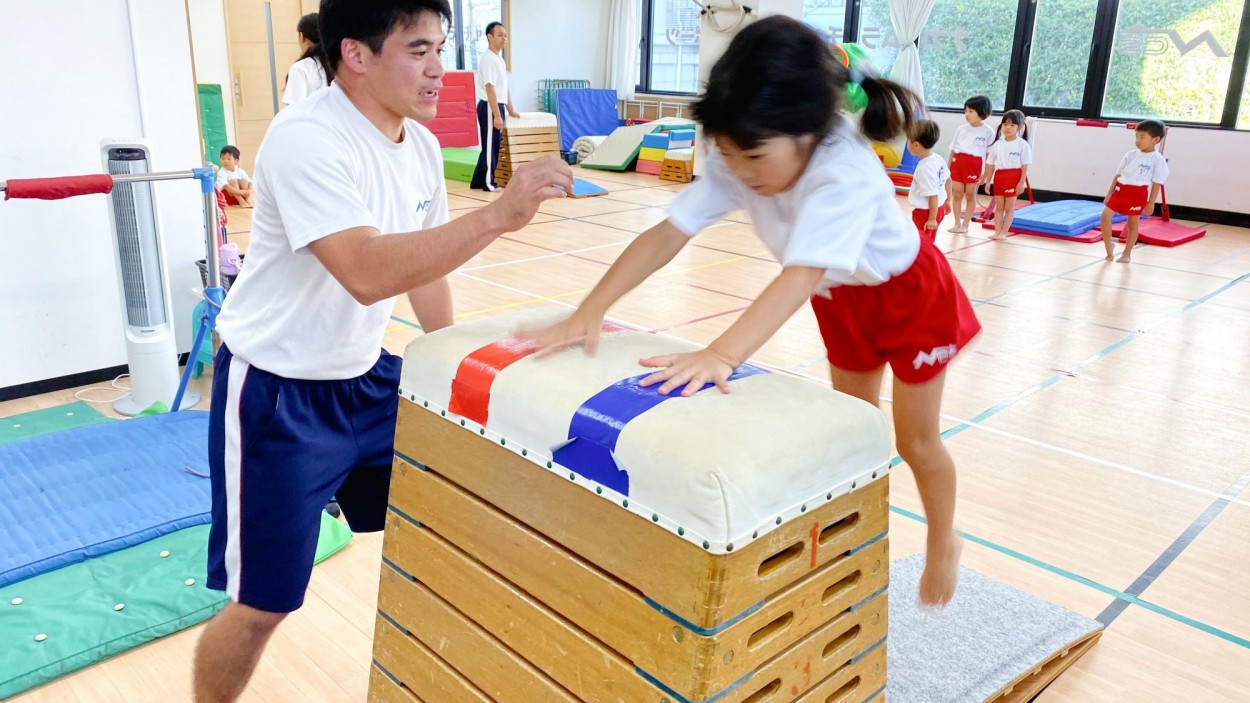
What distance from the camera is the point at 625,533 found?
114 centimetres

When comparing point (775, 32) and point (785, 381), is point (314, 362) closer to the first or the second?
point (785, 381)

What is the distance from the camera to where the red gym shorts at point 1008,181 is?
7.47 meters

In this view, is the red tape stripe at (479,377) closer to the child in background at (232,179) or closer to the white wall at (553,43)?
the child in background at (232,179)

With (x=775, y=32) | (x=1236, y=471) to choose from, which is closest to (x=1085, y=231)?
(x=1236, y=471)

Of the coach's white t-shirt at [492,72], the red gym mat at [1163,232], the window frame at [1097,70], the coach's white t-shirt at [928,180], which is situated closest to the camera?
the coach's white t-shirt at [928,180]

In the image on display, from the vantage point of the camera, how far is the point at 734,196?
5.41 feet

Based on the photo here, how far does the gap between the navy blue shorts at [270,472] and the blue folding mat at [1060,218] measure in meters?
7.42

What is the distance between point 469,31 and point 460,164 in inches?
114

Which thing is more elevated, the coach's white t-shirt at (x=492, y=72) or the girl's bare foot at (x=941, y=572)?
the coach's white t-shirt at (x=492, y=72)

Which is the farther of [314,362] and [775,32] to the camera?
[314,362]

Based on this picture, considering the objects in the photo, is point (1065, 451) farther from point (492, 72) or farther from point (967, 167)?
point (492, 72)

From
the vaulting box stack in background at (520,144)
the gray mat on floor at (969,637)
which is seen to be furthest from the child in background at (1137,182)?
the gray mat on floor at (969,637)

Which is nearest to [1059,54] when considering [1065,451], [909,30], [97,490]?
[909,30]

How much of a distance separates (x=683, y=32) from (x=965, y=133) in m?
5.99
